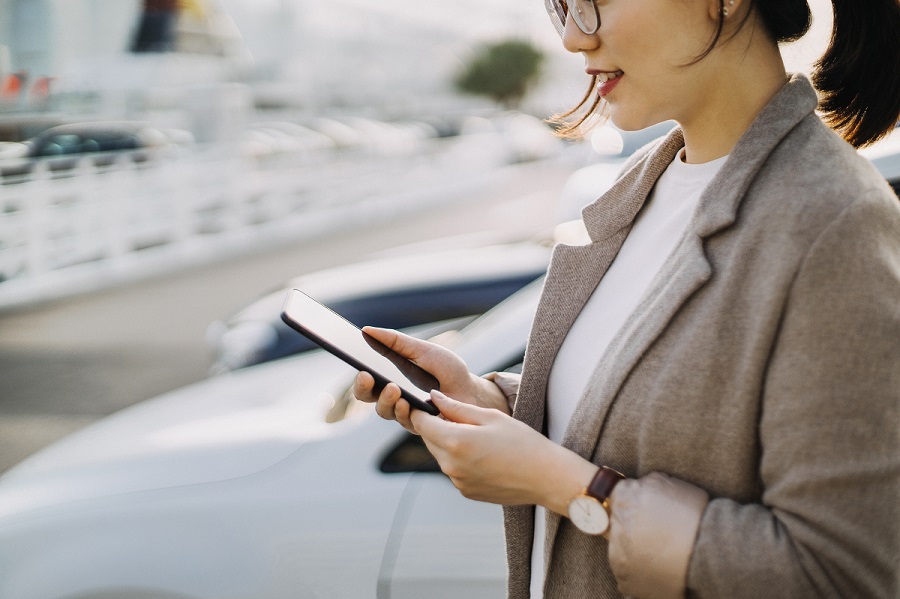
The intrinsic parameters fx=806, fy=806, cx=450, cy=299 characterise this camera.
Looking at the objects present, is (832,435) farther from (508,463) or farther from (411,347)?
(411,347)

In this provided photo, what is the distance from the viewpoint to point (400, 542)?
1.92m

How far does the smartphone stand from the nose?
1.84 feet

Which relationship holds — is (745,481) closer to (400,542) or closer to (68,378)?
(400,542)

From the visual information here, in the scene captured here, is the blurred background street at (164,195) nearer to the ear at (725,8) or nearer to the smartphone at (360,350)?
the ear at (725,8)

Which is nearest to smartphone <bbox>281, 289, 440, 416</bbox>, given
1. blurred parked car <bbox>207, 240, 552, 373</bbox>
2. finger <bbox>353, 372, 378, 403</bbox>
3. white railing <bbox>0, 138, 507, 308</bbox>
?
finger <bbox>353, 372, 378, 403</bbox>

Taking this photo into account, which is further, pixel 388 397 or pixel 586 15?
pixel 388 397

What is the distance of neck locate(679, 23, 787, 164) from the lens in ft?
3.48

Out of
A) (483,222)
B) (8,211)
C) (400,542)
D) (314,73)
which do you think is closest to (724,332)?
(400,542)

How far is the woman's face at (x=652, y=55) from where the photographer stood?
3.43 feet

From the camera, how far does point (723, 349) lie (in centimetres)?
96

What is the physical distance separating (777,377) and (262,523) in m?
1.38

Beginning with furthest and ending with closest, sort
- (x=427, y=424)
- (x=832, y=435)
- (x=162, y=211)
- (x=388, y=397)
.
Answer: (x=162, y=211) → (x=388, y=397) → (x=427, y=424) → (x=832, y=435)

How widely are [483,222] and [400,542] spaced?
12.7m

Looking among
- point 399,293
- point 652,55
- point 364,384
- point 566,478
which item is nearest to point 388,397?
point 364,384
